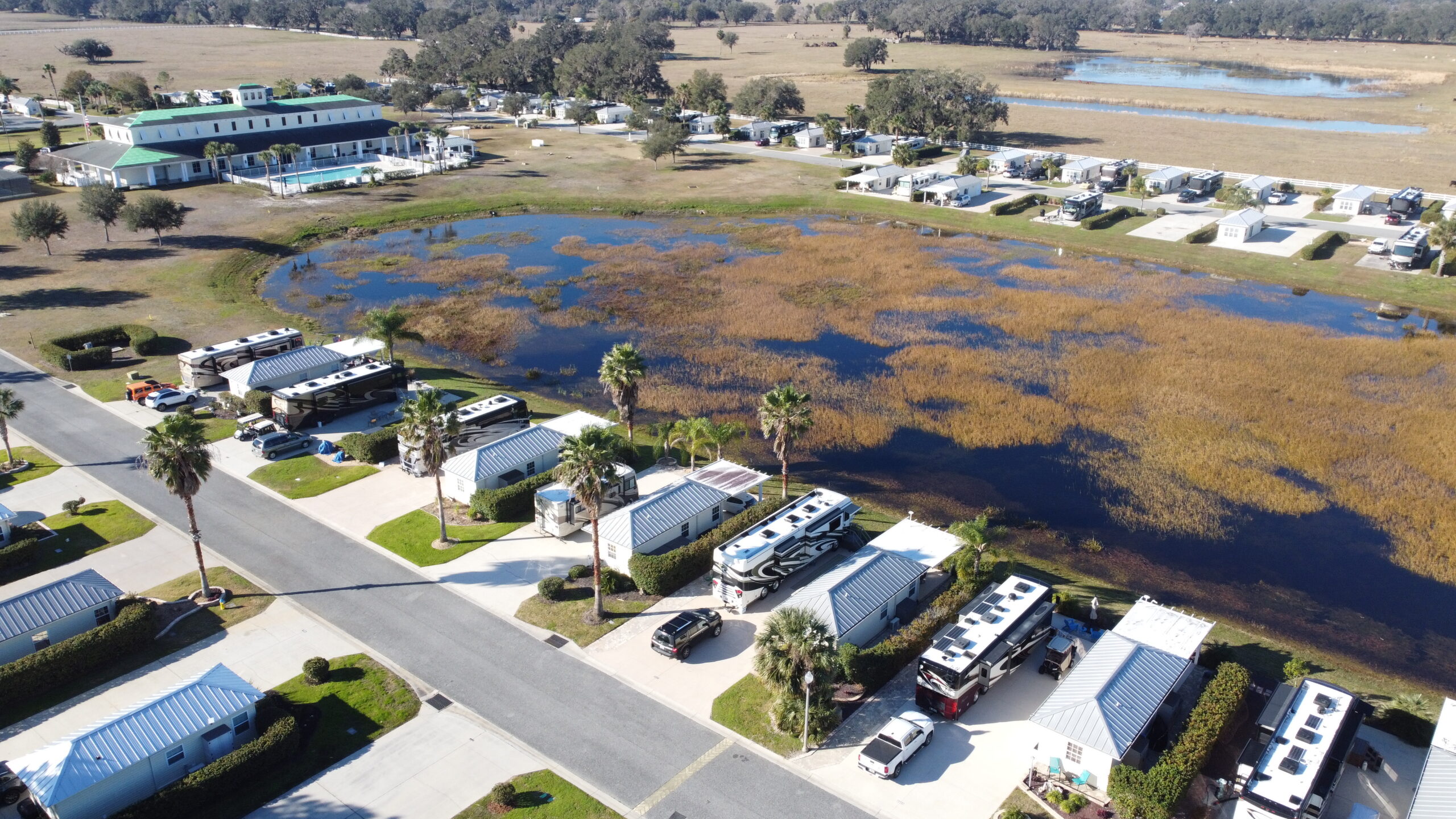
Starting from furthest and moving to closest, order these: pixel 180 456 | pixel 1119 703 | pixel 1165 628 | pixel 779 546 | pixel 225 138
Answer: pixel 225 138
pixel 779 546
pixel 180 456
pixel 1165 628
pixel 1119 703

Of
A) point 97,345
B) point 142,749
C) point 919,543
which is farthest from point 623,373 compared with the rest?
point 97,345

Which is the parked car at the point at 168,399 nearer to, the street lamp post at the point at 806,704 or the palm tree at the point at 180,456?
the palm tree at the point at 180,456

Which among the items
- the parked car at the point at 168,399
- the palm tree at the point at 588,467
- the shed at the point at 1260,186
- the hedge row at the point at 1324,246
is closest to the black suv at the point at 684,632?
the palm tree at the point at 588,467

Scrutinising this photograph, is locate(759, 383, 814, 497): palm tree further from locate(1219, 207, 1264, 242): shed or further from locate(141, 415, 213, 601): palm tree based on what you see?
locate(1219, 207, 1264, 242): shed

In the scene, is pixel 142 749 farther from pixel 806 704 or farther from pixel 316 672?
pixel 806 704

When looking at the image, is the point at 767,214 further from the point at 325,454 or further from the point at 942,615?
Result: the point at 942,615

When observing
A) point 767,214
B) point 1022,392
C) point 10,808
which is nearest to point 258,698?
point 10,808
